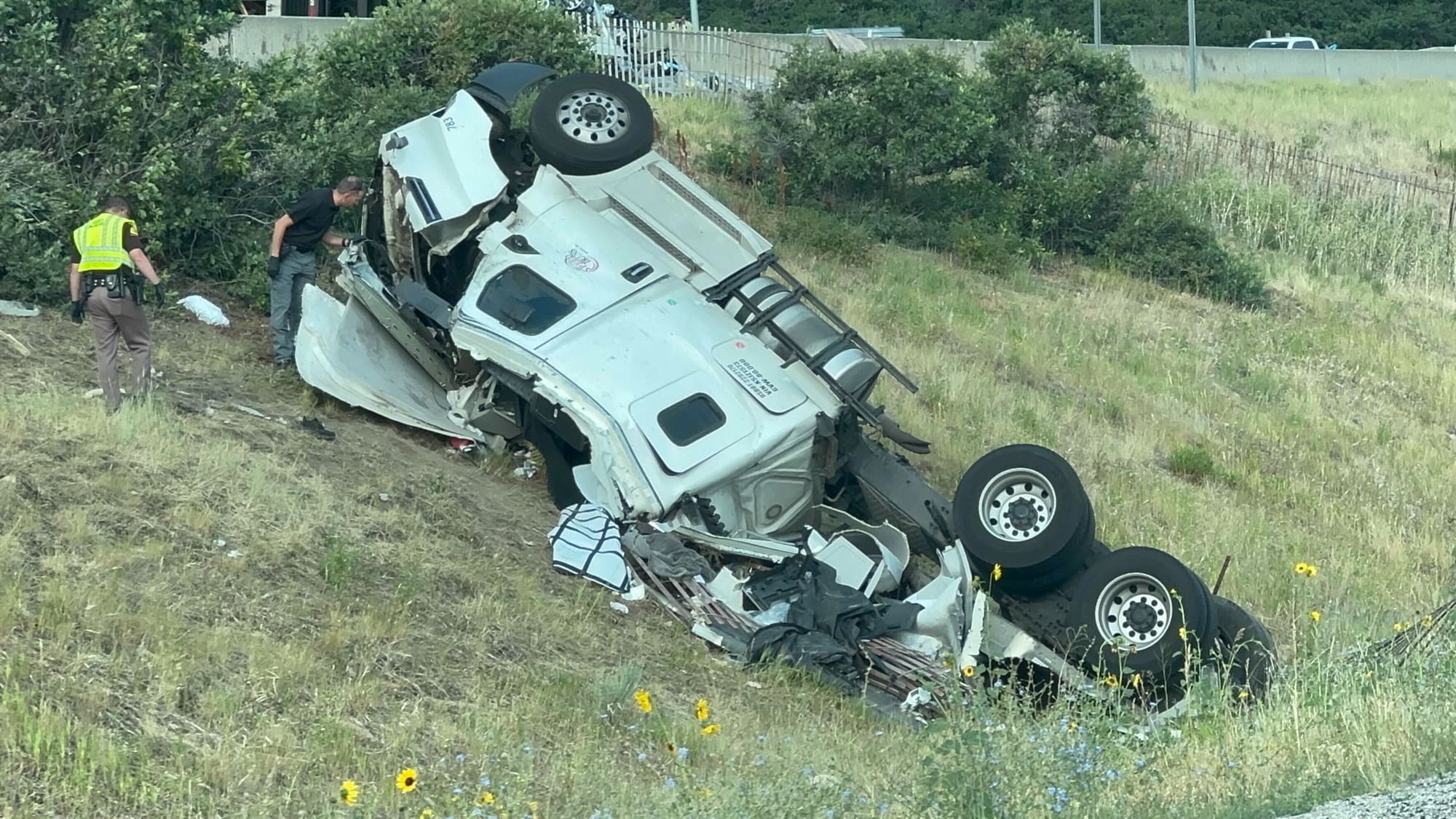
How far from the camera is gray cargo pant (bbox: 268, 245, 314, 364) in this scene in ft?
A: 39.3

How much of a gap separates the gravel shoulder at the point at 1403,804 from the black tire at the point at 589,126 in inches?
267

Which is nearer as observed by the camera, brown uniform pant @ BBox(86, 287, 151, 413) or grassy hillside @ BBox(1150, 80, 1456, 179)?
brown uniform pant @ BBox(86, 287, 151, 413)

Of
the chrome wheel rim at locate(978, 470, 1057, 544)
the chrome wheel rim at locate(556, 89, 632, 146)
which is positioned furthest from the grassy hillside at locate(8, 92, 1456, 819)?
the chrome wheel rim at locate(556, 89, 632, 146)

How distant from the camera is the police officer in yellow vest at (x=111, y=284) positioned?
9531 mm

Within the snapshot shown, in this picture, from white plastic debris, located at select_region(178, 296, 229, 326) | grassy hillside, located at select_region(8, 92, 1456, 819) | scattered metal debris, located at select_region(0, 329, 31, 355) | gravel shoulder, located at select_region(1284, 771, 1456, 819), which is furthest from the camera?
white plastic debris, located at select_region(178, 296, 229, 326)

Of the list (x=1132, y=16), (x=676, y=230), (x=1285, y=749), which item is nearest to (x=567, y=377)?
(x=676, y=230)

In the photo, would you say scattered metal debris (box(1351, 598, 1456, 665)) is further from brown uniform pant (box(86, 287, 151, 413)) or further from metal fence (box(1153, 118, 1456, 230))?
metal fence (box(1153, 118, 1456, 230))

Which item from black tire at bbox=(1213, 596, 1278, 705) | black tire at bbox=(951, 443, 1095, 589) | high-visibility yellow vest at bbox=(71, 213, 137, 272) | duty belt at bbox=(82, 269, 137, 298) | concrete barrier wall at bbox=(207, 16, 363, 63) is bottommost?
black tire at bbox=(1213, 596, 1278, 705)

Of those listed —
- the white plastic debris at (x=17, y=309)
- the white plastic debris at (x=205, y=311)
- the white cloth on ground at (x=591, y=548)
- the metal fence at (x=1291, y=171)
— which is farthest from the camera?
the metal fence at (x=1291, y=171)

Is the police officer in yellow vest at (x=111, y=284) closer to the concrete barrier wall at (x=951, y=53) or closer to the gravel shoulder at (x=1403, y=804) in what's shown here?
the concrete barrier wall at (x=951, y=53)

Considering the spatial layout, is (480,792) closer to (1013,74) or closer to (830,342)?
(830,342)

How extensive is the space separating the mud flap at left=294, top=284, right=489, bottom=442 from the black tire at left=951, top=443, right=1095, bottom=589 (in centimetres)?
340

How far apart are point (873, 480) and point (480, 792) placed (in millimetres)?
4377

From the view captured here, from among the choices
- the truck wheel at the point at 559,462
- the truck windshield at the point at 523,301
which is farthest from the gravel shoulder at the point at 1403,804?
the truck windshield at the point at 523,301
